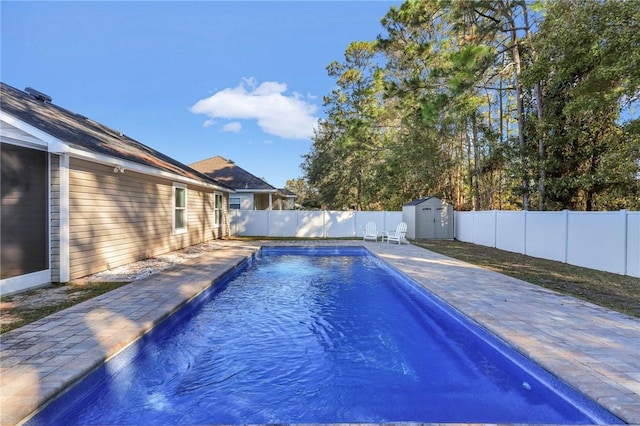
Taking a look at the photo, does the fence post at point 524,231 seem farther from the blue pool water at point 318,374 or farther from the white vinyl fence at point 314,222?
the blue pool water at point 318,374

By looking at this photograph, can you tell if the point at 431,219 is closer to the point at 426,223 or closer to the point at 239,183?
the point at 426,223

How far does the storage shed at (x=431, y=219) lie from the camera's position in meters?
16.4

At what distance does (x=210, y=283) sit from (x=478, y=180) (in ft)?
50.8

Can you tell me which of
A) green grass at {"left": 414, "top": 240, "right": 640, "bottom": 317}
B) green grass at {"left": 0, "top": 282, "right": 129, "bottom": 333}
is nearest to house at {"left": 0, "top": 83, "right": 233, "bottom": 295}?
green grass at {"left": 0, "top": 282, "right": 129, "bottom": 333}

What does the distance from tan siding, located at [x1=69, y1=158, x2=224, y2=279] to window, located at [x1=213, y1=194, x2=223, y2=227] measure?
3846 millimetres

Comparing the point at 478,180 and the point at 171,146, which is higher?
the point at 171,146

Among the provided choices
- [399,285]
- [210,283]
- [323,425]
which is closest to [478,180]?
[399,285]

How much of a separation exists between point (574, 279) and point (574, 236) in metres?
2.38

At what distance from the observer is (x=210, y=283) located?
6469 mm

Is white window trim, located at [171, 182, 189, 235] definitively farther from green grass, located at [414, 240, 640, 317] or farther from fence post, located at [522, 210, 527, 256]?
fence post, located at [522, 210, 527, 256]

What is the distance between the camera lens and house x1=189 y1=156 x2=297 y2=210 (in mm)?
19516

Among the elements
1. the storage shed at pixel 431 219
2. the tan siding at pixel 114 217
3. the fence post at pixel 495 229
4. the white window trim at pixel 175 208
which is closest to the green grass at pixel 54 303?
the tan siding at pixel 114 217

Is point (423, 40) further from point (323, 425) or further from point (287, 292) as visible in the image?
point (323, 425)

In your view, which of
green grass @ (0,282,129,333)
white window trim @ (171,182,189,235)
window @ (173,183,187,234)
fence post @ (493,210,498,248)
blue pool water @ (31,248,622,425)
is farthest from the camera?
fence post @ (493,210,498,248)
